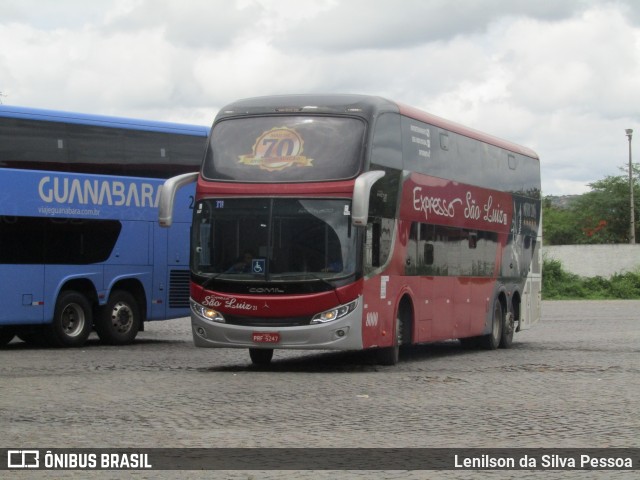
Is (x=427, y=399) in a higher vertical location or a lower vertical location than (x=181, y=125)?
lower

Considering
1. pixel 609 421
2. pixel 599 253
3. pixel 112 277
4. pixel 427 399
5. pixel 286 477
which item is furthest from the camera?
pixel 599 253

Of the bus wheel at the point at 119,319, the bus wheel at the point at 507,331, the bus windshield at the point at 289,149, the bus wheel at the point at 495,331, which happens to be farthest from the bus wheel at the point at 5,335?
the bus wheel at the point at 507,331

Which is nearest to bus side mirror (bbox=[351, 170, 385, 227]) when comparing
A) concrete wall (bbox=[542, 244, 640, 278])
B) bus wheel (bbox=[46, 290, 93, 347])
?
bus wheel (bbox=[46, 290, 93, 347])

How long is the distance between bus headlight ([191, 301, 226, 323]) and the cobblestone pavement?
753mm

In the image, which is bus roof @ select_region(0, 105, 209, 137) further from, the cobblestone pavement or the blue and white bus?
the cobblestone pavement

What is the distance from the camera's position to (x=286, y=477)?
30.5ft

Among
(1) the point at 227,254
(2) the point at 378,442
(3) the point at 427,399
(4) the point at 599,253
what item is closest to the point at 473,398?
(3) the point at 427,399

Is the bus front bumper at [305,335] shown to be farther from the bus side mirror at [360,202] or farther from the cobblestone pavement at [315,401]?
the bus side mirror at [360,202]

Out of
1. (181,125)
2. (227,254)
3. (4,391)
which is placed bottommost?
(4,391)

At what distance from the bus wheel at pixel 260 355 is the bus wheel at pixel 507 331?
7448 millimetres

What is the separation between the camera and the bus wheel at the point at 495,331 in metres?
26.3

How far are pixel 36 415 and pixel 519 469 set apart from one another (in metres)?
5.30

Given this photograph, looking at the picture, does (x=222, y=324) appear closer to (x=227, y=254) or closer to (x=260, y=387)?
(x=227, y=254)

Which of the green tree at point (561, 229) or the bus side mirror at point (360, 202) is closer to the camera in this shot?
the bus side mirror at point (360, 202)
